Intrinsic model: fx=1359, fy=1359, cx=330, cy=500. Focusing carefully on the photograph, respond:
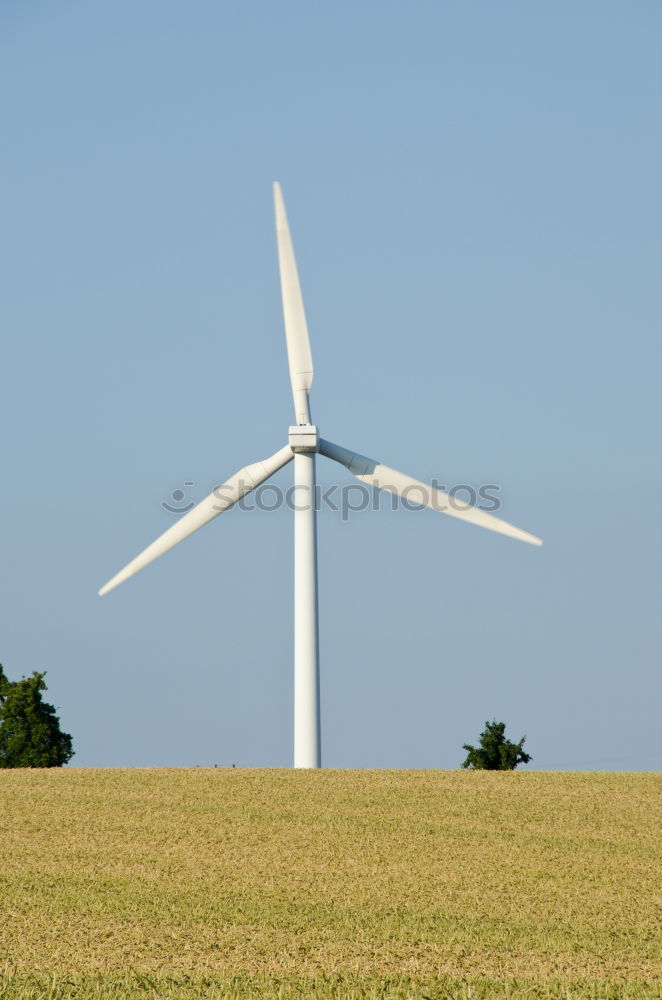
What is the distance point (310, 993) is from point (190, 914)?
564cm

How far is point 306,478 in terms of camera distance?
144 ft

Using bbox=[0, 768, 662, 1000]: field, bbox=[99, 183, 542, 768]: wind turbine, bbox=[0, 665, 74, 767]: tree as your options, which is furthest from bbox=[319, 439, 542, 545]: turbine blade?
bbox=[0, 665, 74, 767]: tree

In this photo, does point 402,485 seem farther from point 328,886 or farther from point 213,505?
point 328,886

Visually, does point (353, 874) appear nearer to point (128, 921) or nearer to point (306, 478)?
point (128, 921)

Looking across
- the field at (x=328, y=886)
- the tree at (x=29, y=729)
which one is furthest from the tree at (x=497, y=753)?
the tree at (x=29, y=729)

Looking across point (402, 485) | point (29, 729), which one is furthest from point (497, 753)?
point (29, 729)

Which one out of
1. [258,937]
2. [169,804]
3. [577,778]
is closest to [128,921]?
[258,937]

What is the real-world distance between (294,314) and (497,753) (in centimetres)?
1603

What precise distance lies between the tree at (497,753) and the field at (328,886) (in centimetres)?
538

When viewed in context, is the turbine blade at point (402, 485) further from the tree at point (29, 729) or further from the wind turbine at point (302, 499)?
the tree at point (29, 729)

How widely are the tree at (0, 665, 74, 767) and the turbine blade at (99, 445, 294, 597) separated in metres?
11.4

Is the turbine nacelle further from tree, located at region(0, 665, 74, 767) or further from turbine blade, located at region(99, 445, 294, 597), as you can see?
tree, located at region(0, 665, 74, 767)

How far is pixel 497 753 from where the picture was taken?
148ft

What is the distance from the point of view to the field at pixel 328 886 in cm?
Answer: 1852
